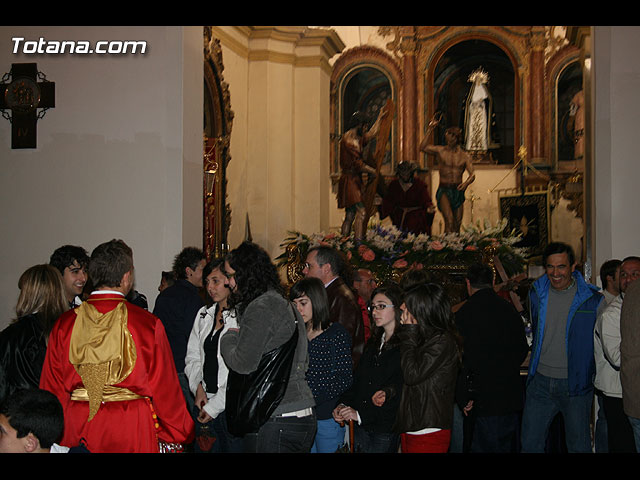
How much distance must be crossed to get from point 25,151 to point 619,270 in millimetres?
5423

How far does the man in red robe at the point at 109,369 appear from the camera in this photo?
3641 millimetres

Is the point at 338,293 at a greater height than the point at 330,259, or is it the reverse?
Answer: the point at 330,259

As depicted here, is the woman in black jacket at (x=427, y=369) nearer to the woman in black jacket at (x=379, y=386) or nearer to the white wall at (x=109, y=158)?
the woman in black jacket at (x=379, y=386)

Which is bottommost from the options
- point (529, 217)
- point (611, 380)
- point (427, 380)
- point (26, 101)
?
point (611, 380)

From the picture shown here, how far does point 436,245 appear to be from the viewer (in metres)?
9.12

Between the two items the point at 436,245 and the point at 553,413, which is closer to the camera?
the point at 553,413

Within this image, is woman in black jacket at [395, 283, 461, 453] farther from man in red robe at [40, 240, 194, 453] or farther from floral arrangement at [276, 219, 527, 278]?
floral arrangement at [276, 219, 527, 278]

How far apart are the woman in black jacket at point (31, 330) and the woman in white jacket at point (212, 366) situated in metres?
0.80

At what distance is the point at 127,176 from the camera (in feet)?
23.5

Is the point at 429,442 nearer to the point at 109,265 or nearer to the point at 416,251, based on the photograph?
the point at 109,265

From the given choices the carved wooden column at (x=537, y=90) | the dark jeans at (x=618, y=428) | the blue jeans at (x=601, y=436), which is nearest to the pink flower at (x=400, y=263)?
the blue jeans at (x=601, y=436)

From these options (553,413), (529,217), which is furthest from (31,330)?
(529,217)

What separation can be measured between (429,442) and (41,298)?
2252 millimetres
